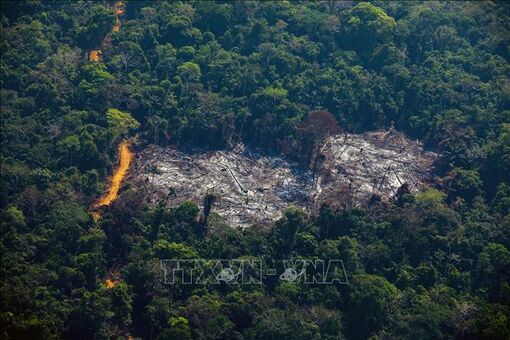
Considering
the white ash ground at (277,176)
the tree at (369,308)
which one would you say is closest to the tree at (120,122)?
the white ash ground at (277,176)

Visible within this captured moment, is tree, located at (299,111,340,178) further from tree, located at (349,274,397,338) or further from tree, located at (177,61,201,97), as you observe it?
tree, located at (349,274,397,338)

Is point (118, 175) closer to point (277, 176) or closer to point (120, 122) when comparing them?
point (120, 122)

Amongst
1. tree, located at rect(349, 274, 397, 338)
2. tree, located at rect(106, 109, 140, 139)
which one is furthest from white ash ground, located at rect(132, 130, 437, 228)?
tree, located at rect(349, 274, 397, 338)

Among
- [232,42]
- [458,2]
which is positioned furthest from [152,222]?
[458,2]

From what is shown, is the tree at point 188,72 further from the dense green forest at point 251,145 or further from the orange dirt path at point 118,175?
the orange dirt path at point 118,175

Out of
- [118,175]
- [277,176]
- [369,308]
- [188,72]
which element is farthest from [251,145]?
[369,308]

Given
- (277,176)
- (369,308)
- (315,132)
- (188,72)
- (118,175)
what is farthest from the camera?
(188,72)
